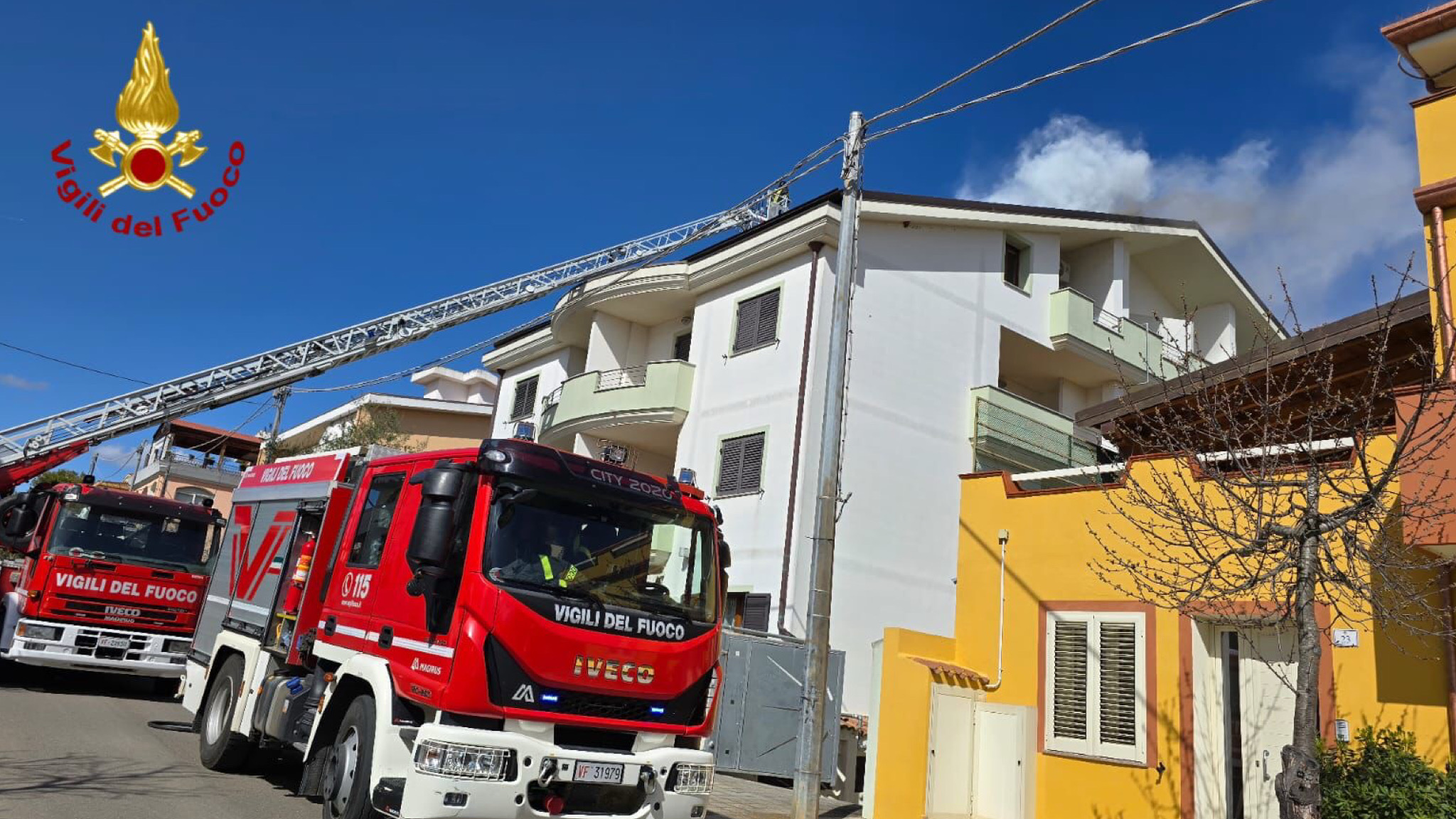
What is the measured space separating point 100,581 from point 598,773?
11461mm

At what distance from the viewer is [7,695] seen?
13.8 m

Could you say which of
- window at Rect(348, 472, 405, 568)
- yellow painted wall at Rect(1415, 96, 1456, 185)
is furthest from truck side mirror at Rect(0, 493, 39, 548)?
yellow painted wall at Rect(1415, 96, 1456, 185)

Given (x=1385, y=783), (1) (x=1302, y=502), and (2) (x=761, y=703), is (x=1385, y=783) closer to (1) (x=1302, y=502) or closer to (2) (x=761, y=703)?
(1) (x=1302, y=502)

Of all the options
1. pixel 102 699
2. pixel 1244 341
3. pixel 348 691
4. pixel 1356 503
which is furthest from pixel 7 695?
pixel 1244 341

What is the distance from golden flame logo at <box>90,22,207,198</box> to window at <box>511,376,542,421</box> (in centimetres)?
1399

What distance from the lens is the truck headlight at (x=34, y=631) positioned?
1377cm

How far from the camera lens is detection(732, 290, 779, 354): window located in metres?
19.9

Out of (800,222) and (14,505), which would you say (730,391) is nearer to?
(800,222)

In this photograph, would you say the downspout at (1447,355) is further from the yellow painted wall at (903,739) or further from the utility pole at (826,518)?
the utility pole at (826,518)

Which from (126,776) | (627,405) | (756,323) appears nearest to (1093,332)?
(756,323)

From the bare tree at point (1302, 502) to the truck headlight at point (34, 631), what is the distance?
14326mm

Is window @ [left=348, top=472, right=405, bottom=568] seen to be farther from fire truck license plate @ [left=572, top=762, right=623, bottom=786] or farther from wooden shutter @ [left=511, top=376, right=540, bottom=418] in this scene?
wooden shutter @ [left=511, top=376, right=540, bottom=418]

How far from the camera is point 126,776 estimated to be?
8.92 m

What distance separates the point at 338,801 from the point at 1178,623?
797 cm
